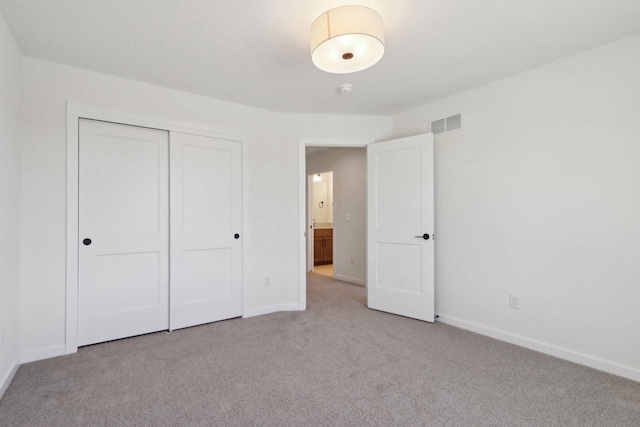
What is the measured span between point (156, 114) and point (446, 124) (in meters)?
2.83

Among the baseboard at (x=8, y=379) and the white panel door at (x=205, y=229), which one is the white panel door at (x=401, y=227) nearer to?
the white panel door at (x=205, y=229)

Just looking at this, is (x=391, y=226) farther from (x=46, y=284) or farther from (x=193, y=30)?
(x=46, y=284)

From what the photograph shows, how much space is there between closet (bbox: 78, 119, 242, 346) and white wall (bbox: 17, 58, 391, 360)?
0.15 m

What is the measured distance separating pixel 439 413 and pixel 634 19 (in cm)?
266

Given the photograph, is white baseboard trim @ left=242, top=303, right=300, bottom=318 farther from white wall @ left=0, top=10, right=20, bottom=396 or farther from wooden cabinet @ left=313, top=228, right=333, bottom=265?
wooden cabinet @ left=313, top=228, right=333, bottom=265

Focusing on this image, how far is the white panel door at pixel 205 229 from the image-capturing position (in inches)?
123

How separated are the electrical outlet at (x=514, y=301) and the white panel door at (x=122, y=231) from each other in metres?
3.12

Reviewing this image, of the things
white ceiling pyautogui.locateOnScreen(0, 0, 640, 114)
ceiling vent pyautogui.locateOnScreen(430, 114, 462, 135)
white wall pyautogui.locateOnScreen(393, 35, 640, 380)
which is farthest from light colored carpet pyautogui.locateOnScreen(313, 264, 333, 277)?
white ceiling pyautogui.locateOnScreen(0, 0, 640, 114)

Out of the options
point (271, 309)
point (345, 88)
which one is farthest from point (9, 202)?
point (345, 88)

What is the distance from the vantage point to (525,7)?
190cm

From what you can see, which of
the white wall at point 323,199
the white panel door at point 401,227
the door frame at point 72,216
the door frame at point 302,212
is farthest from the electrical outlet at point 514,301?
the white wall at point 323,199

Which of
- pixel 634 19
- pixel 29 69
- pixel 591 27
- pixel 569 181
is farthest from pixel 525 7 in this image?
pixel 29 69

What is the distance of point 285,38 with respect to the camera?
7.18 ft

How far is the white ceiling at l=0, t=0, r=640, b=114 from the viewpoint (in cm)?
189
